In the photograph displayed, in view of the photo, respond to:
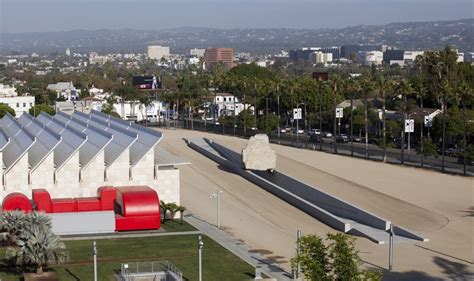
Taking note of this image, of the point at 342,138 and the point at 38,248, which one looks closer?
the point at 38,248

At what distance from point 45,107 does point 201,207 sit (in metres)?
66.2

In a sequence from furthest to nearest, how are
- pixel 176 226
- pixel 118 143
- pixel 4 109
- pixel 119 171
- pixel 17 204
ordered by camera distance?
pixel 4 109
pixel 118 143
pixel 119 171
pixel 176 226
pixel 17 204

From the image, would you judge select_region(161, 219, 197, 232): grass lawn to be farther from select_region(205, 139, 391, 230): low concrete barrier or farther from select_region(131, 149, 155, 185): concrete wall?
select_region(205, 139, 391, 230): low concrete barrier

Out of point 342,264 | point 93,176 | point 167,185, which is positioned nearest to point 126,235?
point 93,176

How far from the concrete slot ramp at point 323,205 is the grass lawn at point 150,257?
8.60 metres

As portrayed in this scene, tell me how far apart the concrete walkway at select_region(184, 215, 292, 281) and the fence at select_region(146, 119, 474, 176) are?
27006 mm

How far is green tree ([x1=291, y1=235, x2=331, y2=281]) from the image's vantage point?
27.1 meters

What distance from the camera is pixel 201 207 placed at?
180 ft

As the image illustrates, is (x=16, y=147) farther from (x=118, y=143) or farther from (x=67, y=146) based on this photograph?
(x=118, y=143)

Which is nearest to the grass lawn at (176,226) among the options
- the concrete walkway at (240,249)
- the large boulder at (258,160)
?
the concrete walkway at (240,249)

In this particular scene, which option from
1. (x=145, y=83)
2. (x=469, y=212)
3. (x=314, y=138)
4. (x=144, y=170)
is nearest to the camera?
(x=144, y=170)

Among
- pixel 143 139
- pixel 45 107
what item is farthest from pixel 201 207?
pixel 45 107

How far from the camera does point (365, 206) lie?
2124 inches

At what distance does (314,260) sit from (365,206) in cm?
2707
